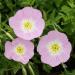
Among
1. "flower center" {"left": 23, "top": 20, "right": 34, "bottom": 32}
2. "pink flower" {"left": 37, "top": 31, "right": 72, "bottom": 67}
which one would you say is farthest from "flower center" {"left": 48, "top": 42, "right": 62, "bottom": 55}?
"flower center" {"left": 23, "top": 20, "right": 34, "bottom": 32}

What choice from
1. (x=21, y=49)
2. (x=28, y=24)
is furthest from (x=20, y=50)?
(x=28, y=24)

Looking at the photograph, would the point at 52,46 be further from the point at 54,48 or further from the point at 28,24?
the point at 28,24

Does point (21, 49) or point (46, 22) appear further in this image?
point (46, 22)

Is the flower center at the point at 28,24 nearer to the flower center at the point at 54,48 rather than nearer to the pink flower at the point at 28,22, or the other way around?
the pink flower at the point at 28,22

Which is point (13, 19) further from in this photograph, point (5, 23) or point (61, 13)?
point (61, 13)

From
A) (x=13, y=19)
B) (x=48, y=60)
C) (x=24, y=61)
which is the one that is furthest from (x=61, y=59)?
(x=13, y=19)
